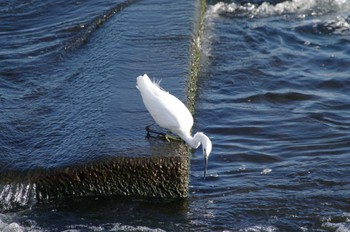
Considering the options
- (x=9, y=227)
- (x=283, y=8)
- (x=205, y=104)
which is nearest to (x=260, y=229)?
(x=9, y=227)

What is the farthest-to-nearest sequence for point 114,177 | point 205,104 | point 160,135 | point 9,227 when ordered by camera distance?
point 205,104
point 160,135
point 114,177
point 9,227

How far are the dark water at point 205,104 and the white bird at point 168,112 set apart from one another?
264 millimetres

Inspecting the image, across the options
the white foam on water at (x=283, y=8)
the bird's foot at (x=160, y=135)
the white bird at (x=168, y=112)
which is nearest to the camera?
the white bird at (x=168, y=112)

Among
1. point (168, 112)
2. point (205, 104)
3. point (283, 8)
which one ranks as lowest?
point (205, 104)

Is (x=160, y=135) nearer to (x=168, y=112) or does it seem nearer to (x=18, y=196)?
(x=168, y=112)

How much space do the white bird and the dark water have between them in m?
0.26

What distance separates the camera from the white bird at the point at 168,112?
6703mm

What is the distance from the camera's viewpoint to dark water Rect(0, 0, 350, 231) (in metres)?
6.37

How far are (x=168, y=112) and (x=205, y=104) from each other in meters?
2.50

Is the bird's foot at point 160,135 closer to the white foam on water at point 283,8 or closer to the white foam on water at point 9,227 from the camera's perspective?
the white foam on water at point 9,227

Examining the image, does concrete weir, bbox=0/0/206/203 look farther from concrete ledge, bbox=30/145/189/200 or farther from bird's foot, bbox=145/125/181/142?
bird's foot, bbox=145/125/181/142

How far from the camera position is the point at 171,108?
6.71 metres

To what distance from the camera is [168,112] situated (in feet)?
22.0

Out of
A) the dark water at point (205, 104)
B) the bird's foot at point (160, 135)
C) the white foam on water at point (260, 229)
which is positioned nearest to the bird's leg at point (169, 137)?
the bird's foot at point (160, 135)
